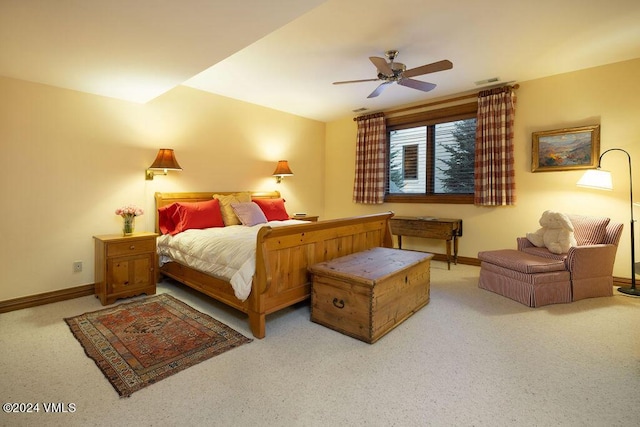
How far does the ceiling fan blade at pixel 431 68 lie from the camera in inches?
106

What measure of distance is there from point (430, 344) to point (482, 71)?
3.38 m

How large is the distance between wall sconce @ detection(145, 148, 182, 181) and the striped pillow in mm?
4754

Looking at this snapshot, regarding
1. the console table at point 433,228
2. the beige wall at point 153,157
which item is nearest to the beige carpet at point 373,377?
the beige wall at point 153,157

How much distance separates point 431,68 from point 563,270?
8.03ft

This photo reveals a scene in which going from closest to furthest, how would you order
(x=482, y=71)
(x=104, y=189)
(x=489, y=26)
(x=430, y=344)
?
→ (x=430, y=344)
(x=489, y=26)
(x=104, y=189)
(x=482, y=71)

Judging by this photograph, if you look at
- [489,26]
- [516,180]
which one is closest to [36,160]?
[489,26]

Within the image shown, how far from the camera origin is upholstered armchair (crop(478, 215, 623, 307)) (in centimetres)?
301

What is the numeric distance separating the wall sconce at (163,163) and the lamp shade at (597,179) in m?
4.84

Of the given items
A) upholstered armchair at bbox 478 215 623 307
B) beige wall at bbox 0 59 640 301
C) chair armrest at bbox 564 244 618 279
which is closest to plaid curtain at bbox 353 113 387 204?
beige wall at bbox 0 59 640 301

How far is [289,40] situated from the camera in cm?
293

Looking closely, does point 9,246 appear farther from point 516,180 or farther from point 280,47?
point 516,180

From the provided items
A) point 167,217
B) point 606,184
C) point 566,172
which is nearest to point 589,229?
point 606,184

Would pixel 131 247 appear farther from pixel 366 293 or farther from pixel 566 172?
pixel 566 172

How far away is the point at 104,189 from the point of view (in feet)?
11.3
